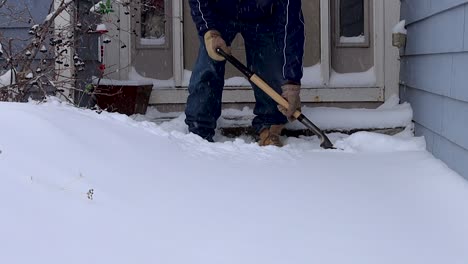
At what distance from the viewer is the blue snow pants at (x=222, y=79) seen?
16.0ft

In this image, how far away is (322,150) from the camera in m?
4.42

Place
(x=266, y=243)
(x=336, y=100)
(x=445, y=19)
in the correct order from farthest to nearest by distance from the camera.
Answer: (x=336, y=100) < (x=445, y=19) < (x=266, y=243)

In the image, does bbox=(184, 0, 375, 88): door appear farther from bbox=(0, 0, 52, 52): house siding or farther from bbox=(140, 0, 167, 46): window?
bbox=(0, 0, 52, 52): house siding

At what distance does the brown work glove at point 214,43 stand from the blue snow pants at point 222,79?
0.32 ft

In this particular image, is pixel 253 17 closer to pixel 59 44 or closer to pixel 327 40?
pixel 327 40

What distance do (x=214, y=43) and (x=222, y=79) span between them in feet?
1.15

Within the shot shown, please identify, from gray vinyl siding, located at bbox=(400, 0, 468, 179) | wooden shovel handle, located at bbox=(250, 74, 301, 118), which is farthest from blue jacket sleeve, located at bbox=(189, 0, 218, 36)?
gray vinyl siding, located at bbox=(400, 0, 468, 179)

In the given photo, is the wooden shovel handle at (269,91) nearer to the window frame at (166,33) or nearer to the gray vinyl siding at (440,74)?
the gray vinyl siding at (440,74)

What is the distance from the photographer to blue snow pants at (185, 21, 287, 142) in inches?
192

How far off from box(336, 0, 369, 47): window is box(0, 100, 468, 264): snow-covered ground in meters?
2.23

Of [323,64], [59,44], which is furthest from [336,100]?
[59,44]

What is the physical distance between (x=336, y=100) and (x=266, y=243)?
10.8 feet

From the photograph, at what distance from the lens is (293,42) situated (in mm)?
4770

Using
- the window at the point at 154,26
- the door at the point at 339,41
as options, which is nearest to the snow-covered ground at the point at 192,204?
the door at the point at 339,41
